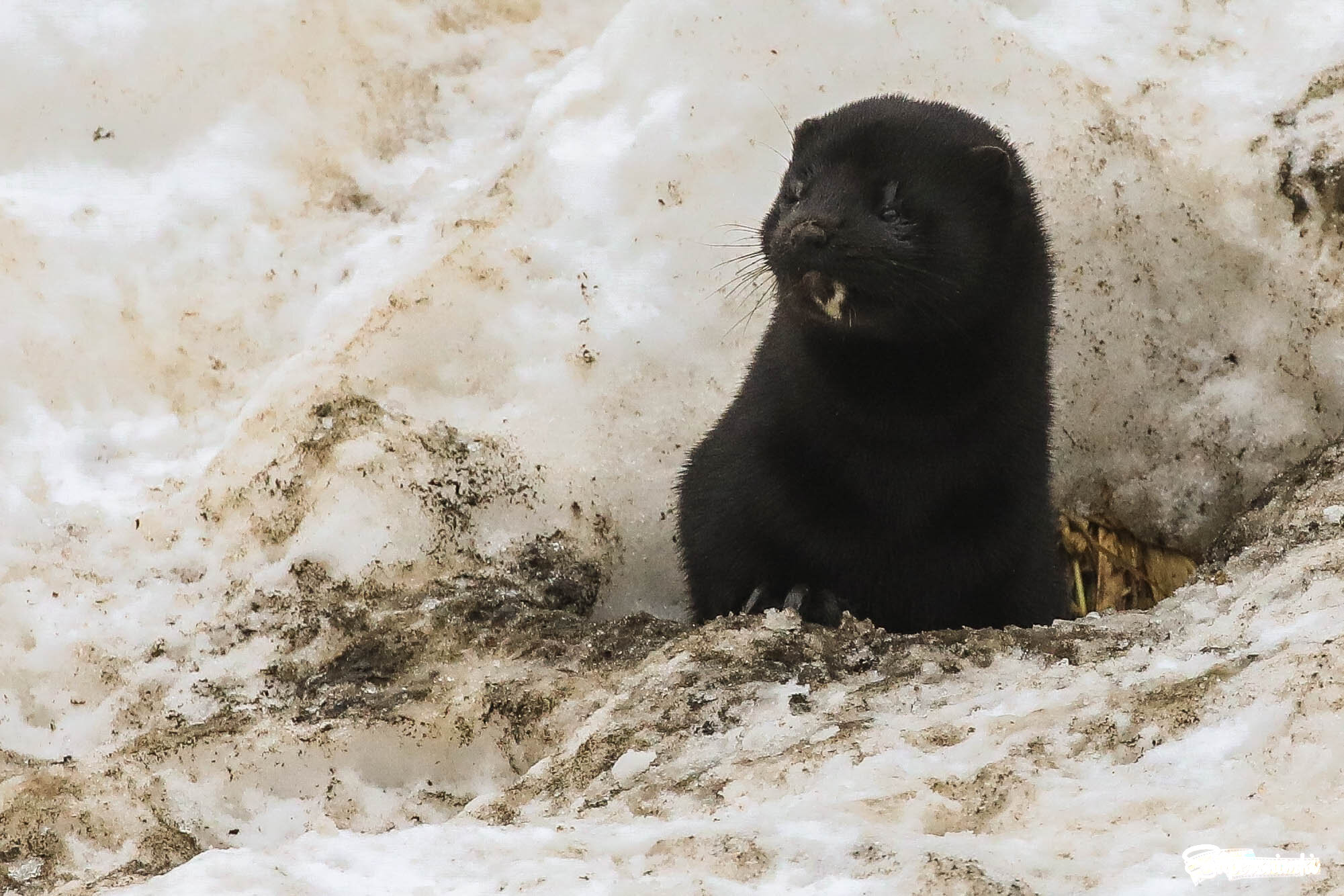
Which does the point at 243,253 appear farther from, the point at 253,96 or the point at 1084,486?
the point at 1084,486

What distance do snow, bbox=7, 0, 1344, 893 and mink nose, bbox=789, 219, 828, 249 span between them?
0.97 metres

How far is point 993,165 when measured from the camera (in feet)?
12.3

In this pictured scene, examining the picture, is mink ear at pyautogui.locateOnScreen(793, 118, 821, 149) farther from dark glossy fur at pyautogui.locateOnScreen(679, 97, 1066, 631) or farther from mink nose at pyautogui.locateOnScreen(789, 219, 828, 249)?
mink nose at pyautogui.locateOnScreen(789, 219, 828, 249)

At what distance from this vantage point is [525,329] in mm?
4762

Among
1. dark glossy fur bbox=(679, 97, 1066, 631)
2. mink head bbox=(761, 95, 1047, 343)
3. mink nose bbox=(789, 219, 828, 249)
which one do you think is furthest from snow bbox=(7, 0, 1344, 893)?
mink nose bbox=(789, 219, 828, 249)

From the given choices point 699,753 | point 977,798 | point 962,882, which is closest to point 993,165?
point 699,753

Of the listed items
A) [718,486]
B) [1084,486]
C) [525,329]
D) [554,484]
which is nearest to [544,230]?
[525,329]

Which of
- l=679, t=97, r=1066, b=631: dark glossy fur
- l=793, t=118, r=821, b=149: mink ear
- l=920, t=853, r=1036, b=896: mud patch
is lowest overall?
l=920, t=853, r=1036, b=896: mud patch

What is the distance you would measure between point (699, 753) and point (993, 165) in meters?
1.82

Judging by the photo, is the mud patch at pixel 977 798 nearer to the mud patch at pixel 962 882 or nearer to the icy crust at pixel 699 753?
the icy crust at pixel 699 753

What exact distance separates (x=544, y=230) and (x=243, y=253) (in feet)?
3.75

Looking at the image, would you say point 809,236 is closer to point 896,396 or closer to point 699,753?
point 896,396

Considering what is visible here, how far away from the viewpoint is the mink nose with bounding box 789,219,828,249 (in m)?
3.50

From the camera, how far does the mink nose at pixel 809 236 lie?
3496mm
